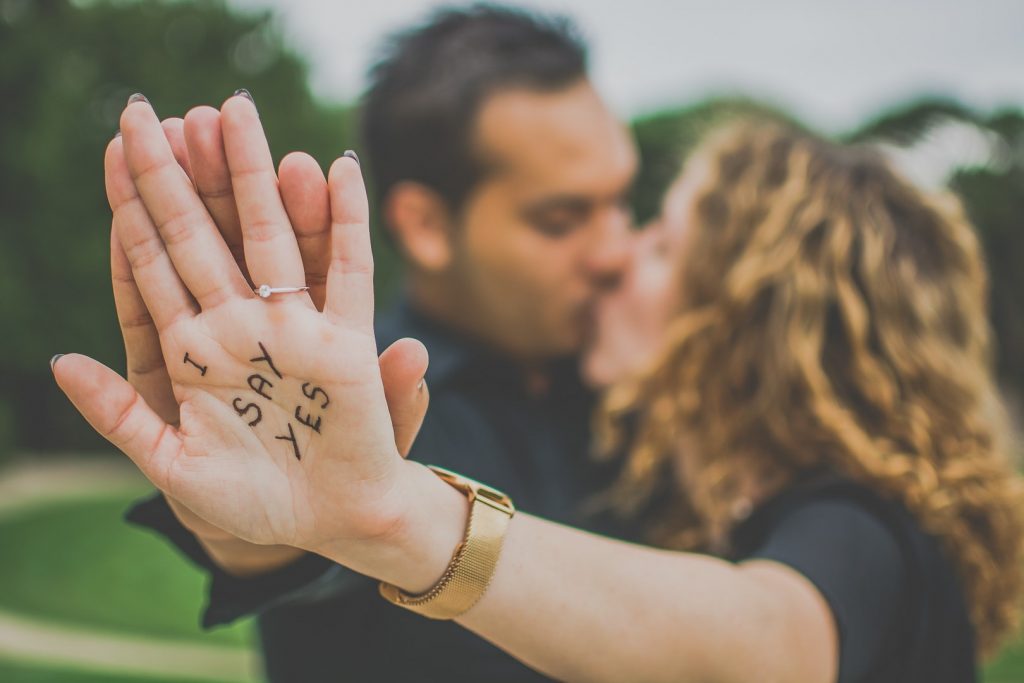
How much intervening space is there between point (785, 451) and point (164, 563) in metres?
10.2

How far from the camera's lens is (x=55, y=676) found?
273 inches

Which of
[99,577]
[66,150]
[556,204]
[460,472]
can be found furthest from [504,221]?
[66,150]

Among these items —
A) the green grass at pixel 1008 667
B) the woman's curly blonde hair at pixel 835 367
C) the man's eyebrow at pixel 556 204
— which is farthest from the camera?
the green grass at pixel 1008 667

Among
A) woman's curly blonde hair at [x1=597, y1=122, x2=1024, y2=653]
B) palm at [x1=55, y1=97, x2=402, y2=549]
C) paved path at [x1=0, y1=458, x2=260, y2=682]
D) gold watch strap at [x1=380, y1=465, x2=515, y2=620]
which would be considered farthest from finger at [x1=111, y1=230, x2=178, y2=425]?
paved path at [x1=0, y1=458, x2=260, y2=682]

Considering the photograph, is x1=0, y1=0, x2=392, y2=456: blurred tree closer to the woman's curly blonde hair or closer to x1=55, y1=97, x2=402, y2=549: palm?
the woman's curly blonde hair

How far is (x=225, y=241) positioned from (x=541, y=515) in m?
1.52

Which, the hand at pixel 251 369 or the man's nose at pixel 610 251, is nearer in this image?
the hand at pixel 251 369

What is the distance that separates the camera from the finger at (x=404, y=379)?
148cm

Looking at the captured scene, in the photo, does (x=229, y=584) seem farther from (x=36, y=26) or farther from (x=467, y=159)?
(x=36, y=26)

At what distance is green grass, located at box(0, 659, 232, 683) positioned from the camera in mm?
6840

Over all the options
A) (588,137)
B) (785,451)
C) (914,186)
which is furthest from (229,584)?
(914,186)

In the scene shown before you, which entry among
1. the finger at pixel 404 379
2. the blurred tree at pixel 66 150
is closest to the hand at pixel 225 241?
the finger at pixel 404 379

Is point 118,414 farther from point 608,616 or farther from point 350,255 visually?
point 608,616

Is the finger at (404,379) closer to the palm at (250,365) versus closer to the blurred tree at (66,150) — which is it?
the palm at (250,365)
